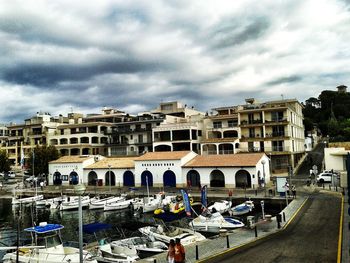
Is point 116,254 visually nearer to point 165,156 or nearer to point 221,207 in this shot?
point 221,207

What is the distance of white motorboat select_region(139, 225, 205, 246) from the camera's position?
25578 mm

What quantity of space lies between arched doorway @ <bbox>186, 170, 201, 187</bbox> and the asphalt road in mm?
26487

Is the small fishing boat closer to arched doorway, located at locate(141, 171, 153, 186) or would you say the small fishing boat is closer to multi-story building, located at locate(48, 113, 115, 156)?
arched doorway, located at locate(141, 171, 153, 186)

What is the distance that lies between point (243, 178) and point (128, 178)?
23.1 meters

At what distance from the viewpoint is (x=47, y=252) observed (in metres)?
22.4

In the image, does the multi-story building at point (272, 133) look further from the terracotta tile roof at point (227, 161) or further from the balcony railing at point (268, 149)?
the terracotta tile roof at point (227, 161)

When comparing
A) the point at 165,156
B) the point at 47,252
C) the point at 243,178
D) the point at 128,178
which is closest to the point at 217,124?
the point at 165,156

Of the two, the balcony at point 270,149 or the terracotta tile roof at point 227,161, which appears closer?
the terracotta tile roof at point 227,161

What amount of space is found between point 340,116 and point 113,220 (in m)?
93.5

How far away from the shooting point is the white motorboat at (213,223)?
30.8 meters

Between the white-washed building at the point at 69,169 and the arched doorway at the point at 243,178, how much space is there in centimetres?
3319

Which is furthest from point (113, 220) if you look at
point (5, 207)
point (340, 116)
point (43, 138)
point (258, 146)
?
point (340, 116)

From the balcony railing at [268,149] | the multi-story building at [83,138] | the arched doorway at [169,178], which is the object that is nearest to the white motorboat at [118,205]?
the arched doorway at [169,178]

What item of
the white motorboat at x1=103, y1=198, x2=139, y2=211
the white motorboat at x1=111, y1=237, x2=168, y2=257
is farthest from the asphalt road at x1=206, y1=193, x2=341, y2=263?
the white motorboat at x1=103, y1=198, x2=139, y2=211
